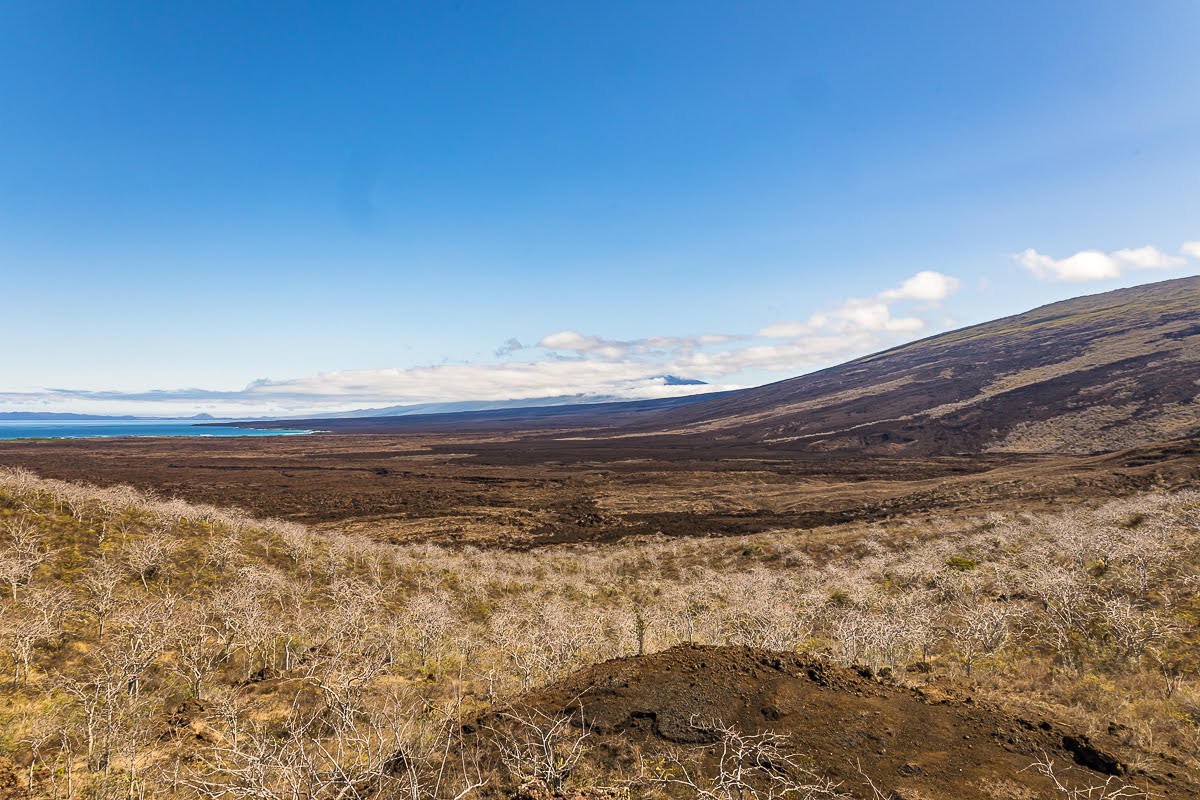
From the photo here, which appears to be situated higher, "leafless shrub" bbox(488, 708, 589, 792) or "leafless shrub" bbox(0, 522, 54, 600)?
"leafless shrub" bbox(0, 522, 54, 600)

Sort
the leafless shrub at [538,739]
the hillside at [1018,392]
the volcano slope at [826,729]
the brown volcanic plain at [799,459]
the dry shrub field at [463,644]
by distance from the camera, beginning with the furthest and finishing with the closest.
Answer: the hillside at [1018,392] → the brown volcanic plain at [799,459] → the dry shrub field at [463,644] → the leafless shrub at [538,739] → the volcano slope at [826,729]

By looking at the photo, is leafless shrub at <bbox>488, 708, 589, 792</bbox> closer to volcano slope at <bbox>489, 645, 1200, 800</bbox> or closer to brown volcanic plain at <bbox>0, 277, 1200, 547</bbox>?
volcano slope at <bbox>489, 645, 1200, 800</bbox>

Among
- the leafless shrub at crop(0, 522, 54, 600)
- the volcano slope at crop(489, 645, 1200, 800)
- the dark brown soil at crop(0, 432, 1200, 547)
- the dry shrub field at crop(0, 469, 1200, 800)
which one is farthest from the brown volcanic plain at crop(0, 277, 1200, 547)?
the volcano slope at crop(489, 645, 1200, 800)

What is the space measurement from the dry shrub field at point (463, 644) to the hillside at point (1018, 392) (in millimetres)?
59246

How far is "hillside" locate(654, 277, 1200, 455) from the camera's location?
7306cm

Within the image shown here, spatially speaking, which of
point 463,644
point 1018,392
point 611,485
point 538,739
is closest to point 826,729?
point 538,739

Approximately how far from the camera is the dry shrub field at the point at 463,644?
724 cm

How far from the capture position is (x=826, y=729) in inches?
320

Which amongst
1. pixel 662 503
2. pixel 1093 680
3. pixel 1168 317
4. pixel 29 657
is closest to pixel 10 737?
pixel 29 657

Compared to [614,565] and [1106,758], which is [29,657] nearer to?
[1106,758]

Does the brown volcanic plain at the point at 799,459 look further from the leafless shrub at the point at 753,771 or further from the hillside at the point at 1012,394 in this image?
the leafless shrub at the point at 753,771

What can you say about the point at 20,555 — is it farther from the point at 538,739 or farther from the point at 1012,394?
the point at 1012,394

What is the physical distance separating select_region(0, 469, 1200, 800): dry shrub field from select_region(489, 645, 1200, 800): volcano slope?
0.20 metres

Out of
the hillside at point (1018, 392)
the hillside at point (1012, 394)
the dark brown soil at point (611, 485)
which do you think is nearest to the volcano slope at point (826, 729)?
the dark brown soil at point (611, 485)
